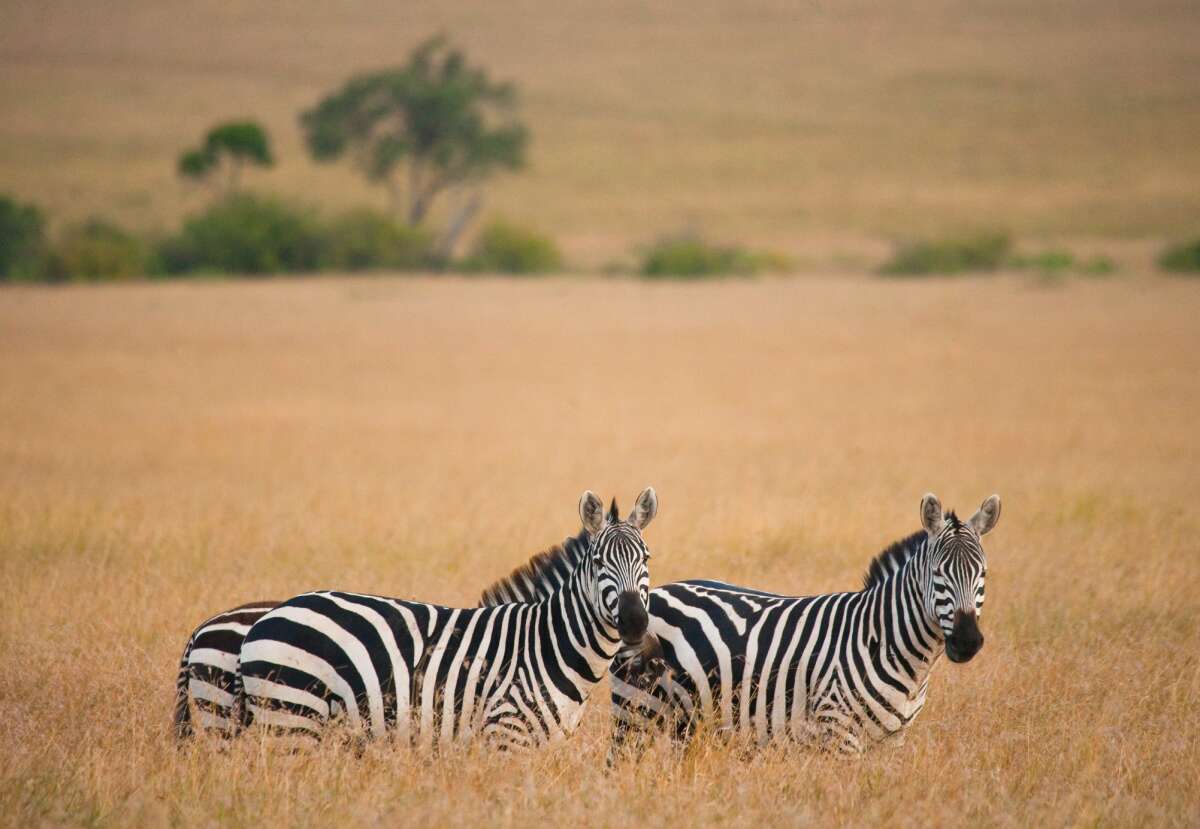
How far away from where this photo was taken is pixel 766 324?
103 feet

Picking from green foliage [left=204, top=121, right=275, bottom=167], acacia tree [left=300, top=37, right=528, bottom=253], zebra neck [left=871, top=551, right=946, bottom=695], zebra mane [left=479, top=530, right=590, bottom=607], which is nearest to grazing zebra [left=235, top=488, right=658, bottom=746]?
zebra mane [left=479, top=530, right=590, bottom=607]

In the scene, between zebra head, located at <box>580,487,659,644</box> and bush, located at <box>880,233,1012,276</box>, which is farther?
bush, located at <box>880,233,1012,276</box>

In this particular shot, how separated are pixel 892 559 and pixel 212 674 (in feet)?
10.5

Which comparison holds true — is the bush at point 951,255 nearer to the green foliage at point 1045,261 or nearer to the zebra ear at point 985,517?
the green foliage at point 1045,261

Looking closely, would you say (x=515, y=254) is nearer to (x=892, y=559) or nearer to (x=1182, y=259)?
(x=1182, y=259)

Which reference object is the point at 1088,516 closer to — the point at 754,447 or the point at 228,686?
the point at 754,447

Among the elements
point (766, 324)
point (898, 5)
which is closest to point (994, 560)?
point (766, 324)

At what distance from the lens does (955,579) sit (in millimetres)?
5762

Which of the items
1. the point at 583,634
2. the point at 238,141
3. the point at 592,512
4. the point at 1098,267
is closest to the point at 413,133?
the point at 238,141

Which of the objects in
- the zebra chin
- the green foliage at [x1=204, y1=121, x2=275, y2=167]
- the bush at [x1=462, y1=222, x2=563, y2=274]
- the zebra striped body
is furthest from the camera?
the green foliage at [x1=204, y1=121, x2=275, y2=167]

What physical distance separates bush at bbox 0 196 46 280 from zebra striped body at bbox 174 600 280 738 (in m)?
40.3

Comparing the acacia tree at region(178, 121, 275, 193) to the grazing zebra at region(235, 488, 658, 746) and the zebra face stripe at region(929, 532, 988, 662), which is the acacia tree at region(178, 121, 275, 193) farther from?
the zebra face stripe at region(929, 532, 988, 662)

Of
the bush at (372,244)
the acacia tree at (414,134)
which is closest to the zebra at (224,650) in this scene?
the bush at (372,244)

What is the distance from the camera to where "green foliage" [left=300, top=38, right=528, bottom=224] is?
59938 mm
